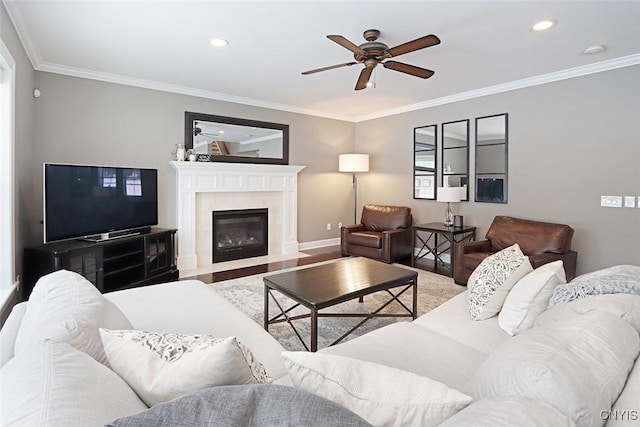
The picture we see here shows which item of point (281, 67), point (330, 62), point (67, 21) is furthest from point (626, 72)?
point (67, 21)

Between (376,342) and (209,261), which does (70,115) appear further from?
(376,342)

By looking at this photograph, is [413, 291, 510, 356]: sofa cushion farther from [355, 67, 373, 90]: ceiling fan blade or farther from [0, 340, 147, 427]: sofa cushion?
[355, 67, 373, 90]: ceiling fan blade

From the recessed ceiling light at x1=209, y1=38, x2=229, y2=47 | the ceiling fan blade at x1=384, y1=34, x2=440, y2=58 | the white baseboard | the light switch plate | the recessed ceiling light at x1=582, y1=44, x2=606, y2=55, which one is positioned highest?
the recessed ceiling light at x1=209, y1=38, x2=229, y2=47

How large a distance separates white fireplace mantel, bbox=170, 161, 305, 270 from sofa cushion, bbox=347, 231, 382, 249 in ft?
3.87

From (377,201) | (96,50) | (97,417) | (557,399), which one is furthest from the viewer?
(377,201)

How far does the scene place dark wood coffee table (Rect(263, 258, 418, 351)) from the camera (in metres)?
2.26

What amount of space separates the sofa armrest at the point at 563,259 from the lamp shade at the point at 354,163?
330cm

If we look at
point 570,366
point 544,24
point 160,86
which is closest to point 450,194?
point 544,24

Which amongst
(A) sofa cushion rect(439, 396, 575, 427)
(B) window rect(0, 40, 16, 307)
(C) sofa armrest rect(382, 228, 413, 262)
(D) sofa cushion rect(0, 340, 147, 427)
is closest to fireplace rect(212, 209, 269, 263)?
(C) sofa armrest rect(382, 228, 413, 262)

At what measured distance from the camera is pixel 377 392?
0.80 m

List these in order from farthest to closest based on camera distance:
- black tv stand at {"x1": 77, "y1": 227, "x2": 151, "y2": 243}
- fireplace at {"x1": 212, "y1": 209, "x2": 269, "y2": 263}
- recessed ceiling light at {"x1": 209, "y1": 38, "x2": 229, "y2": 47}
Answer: fireplace at {"x1": 212, "y1": 209, "x2": 269, "y2": 263}, black tv stand at {"x1": 77, "y1": 227, "x2": 151, "y2": 243}, recessed ceiling light at {"x1": 209, "y1": 38, "x2": 229, "y2": 47}

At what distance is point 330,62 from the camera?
3707 mm

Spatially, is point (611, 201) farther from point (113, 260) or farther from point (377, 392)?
point (113, 260)

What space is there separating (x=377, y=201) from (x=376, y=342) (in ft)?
16.4
